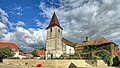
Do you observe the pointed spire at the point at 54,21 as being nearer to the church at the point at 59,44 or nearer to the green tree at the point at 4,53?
the church at the point at 59,44

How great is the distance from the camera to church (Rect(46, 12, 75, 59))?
48.9 metres

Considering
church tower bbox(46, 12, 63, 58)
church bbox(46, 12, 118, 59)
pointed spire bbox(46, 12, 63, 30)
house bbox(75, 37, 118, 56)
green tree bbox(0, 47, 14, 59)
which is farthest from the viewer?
pointed spire bbox(46, 12, 63, 30)

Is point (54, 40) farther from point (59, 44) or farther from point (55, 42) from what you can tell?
point (59, 44)

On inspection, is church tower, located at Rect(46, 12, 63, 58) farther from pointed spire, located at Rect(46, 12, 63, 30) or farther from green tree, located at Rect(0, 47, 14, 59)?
green tree, located at Rect(0, 47, 14, 59)

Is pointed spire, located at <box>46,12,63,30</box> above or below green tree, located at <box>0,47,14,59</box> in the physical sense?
above

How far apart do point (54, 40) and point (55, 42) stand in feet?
2.91

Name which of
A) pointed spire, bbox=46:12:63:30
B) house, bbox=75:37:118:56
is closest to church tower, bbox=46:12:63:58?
pointed spire, bbox=46:12:63:30

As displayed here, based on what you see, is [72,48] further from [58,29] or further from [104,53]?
[104,53]

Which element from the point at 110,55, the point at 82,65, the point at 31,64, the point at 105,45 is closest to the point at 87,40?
the point at 105,45

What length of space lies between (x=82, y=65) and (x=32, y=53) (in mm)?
35486

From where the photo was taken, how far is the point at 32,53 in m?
62.3

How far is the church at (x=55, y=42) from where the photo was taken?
48866mm

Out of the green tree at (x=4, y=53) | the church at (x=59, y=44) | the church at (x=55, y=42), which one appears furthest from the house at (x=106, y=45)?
the green tree at (x=4, y=53)

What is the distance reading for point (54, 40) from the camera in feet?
163
